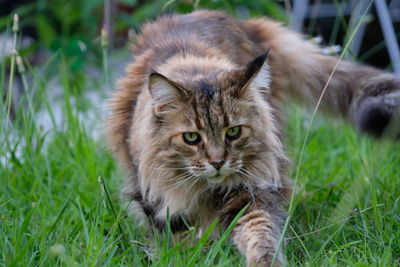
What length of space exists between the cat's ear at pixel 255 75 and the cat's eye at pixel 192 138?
0.85 ft

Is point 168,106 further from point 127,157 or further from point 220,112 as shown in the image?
point 127,157

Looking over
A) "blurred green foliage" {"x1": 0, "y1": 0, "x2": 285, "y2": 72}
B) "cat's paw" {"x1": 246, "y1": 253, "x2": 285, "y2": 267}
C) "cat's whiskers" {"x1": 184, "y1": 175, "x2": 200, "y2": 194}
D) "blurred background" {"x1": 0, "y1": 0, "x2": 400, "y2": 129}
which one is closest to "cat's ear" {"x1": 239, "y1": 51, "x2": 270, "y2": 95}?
"cat's whiskers" {"x1": 184, "y1": 175, "x2": 200, "y2": 194}

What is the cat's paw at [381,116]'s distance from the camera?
2.71 meters

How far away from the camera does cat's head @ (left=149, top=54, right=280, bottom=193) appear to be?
246 cm

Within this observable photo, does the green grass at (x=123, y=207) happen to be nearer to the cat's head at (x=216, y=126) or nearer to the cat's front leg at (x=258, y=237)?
the cat's front leg at (x=258, y=237)

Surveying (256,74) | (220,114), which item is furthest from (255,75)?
(220,114)

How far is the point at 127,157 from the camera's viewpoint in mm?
2967

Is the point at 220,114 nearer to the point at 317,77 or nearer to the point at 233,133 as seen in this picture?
the point at 233,133

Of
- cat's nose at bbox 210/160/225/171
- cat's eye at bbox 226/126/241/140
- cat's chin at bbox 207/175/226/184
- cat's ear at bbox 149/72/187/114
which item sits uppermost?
cat's ear at bbox 149/72/187/114

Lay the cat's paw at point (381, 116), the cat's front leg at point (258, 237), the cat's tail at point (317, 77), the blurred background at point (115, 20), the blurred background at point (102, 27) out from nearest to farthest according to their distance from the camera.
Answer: the cat's front leg at point (258, 237) → the cat's paw at point (381, 116) → the cat's tail at point (317, 77) → the blurred background at point (102, 27) → the blurred background at point (115, 20)

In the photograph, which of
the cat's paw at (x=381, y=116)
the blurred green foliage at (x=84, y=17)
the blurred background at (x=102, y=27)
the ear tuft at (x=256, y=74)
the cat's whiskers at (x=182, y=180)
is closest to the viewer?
the ear tuft at (x=256, y=74)

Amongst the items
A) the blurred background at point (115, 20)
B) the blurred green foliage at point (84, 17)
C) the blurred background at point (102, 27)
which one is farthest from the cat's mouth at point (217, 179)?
the blurred background at point (115, 20)

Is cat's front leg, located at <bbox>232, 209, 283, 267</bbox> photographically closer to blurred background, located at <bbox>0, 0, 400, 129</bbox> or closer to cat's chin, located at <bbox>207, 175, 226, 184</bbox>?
cat's chin, located at <bbox>207, 175, 226, 184</bbox>

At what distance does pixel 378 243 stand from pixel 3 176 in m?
1.69
